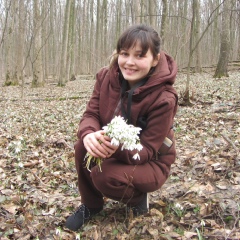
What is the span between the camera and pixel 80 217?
2646 mm

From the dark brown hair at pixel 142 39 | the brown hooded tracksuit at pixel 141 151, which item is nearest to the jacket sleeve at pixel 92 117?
the brown hooded tracksuit at pixel 141 151

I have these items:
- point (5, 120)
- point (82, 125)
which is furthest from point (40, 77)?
point (82, 125)

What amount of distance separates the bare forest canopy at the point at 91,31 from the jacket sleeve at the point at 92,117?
512cm

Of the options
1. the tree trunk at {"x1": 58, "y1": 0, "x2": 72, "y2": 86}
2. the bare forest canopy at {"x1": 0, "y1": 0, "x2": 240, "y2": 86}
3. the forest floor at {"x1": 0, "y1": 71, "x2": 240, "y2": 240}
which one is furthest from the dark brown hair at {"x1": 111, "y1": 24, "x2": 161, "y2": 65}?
the tree trunk at {"x1": 58, "y1": 0, "x2": 72, "y2": 86}

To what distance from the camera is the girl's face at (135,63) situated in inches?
97.3

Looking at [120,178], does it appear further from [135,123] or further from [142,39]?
[142,39]

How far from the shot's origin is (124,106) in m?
2.51

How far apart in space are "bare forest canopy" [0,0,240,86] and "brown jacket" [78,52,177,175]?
5229 mm

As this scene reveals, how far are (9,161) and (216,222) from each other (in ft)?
10.9

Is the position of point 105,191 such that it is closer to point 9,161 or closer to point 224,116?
point 9,161

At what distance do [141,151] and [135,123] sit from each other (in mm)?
267

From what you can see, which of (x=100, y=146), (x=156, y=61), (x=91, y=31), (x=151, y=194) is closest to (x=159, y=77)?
(x=156, y=61)

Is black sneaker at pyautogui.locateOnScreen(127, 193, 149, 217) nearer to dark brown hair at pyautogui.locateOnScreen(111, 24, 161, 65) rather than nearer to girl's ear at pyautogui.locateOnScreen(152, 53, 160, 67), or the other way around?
girl's ear at pyautogui.locateOnScreen(152, 53, 160, 67)

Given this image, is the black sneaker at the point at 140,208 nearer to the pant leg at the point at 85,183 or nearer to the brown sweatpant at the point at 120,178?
the brown sweatpant at the point at 120,178
